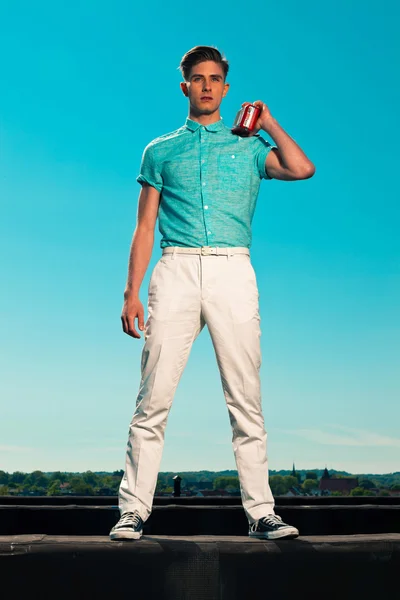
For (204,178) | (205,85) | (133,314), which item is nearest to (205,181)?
(204,178)

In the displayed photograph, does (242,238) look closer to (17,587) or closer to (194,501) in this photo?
(17,587)

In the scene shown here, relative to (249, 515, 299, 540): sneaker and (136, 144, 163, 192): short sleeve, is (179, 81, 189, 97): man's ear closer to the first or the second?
(136, 144, 163, 192): short sleeve

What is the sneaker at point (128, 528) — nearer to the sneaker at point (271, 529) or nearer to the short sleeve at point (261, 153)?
the sneaker at point (271, 529)

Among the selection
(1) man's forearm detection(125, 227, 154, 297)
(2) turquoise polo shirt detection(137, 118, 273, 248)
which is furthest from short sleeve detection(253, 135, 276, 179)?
(1) man's forearm detection(125, 227, 154, 297)

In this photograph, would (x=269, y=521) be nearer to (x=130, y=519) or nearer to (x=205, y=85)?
(x=130, y=519)

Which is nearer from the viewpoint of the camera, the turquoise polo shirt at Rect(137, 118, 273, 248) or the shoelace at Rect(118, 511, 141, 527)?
the shoelace at Rect(118, 511, 141, 527)

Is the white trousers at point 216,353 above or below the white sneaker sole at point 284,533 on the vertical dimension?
above

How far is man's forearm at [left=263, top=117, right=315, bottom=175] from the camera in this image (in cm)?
429

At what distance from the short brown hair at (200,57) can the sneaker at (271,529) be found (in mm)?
2678

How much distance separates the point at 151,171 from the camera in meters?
4.49

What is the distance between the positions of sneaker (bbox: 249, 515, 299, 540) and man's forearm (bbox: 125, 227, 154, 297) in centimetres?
149

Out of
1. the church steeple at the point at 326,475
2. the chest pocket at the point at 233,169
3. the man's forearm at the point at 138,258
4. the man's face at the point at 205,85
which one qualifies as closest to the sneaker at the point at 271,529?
the man's forearm at the point at 138,258

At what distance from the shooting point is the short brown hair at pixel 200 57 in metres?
4.46

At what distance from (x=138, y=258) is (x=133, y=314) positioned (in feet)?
1.15
